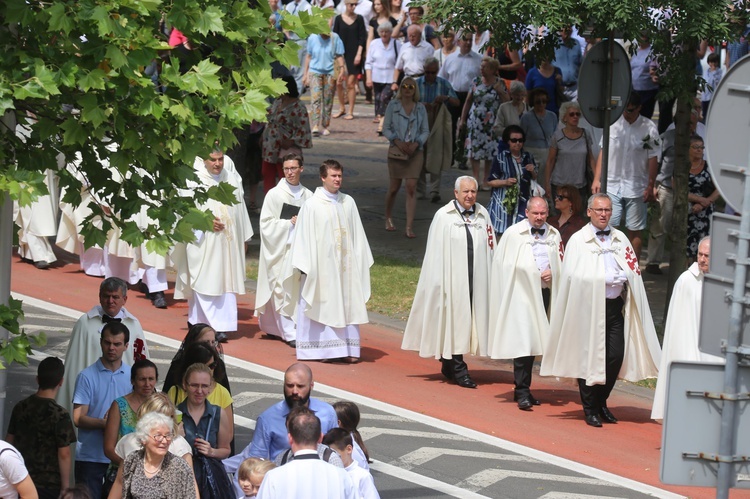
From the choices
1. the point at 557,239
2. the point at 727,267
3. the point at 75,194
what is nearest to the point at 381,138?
the point at 557,239

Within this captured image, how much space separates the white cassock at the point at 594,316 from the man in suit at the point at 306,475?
211 inches

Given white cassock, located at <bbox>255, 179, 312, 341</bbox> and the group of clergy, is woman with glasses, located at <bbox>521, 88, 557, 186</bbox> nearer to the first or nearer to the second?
white cassock, located at <bbox>255, 179, 312, 341</bbox>

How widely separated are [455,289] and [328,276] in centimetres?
141

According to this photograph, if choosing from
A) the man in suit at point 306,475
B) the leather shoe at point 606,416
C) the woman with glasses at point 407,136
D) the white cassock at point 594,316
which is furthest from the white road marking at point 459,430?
the woman with glasses at point 407,136

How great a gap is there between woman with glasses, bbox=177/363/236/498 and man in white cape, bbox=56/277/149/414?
4.64ft

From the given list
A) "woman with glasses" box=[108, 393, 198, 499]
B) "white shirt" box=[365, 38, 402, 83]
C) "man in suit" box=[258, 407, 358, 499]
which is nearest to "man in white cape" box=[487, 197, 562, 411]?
Result: "woman with glasses" box=[108, 393, 198, 499]

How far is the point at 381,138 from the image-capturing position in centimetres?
2703

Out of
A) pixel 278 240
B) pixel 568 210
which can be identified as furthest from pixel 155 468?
pixel 278 240

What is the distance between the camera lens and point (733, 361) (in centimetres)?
625

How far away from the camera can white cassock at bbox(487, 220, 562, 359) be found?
42.6ft

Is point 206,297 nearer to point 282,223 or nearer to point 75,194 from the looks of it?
point 282,223

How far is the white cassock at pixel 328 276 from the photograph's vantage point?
14.2 m

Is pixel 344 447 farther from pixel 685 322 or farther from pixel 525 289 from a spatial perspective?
pixel 525 289

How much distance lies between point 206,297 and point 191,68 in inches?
295
